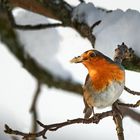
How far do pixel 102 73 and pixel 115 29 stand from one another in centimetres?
40

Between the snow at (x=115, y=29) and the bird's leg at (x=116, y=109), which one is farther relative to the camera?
the snow at (x=115, y=29)

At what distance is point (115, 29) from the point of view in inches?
64.2

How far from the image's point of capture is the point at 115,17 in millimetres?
1694

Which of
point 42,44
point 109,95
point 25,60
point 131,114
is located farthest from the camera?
point 42,44

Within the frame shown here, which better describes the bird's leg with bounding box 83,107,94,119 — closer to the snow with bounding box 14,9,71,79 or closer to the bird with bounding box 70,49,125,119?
the bird with bounding box 70,49,125,119

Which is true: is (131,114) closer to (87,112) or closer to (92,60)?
(87,112)

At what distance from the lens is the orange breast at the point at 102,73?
125 centimetres

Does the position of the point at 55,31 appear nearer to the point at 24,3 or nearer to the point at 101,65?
the point at 24,3

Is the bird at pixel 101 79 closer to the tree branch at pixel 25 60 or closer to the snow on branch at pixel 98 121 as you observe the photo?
the snow on branch at pixel 98 121

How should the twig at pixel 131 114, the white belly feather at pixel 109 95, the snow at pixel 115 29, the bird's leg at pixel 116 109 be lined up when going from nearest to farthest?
1. the white belly feather at pixel 109 95
2. the bird's leg at pixel 116 109
3. the snow at pixel 115 29
4. the twig at pixel 131 114

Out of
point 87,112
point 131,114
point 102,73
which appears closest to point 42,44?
point 131,114

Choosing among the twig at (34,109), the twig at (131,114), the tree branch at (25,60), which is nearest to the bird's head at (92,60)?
the twig at (131,114)

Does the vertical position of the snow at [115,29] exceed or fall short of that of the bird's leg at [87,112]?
it exceeds it

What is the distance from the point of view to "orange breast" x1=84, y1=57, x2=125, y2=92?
1.25m
